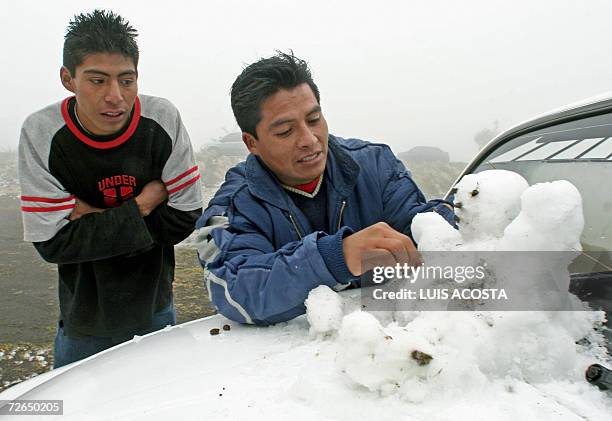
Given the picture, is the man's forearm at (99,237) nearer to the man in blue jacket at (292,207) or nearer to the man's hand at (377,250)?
the man in blue jacket at (292,207)

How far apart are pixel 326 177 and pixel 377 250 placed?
58 centimetres

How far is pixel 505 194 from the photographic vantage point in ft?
3.61

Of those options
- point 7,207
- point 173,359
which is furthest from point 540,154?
point 7,207

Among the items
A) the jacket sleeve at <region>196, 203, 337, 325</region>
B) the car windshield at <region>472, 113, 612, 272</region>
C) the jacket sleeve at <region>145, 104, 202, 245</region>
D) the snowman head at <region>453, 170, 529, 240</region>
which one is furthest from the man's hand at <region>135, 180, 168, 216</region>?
the car windshield at <region>472, 113, 612, 272</region>

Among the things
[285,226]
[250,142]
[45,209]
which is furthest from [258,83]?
[45,209]

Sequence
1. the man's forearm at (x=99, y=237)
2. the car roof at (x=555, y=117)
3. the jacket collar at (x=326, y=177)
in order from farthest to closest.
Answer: the man's forearm at (x=99, y=237) → the jacket collar at (x=326, y=177) → the car roof at (x=555, y=117)

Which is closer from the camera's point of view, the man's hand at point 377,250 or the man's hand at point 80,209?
the man's hand at point 377,250

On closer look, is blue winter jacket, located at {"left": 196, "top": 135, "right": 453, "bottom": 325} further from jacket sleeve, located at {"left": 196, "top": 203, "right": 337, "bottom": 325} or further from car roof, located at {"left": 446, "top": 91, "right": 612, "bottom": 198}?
car roof, located at {"left": 446, "top": 91, "right": 612, "bottom": 198}

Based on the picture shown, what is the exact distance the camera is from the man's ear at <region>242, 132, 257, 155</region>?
1.82 metres

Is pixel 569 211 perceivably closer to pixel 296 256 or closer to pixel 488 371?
pixel 488 371

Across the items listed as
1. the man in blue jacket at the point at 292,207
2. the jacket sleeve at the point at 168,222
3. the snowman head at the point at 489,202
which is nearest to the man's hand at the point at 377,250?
the man in blue jacket at the point at 292,207

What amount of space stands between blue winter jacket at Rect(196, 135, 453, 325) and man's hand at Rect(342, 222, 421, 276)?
29mm

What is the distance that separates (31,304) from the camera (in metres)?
4.16

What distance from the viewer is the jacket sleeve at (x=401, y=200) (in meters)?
1.79
